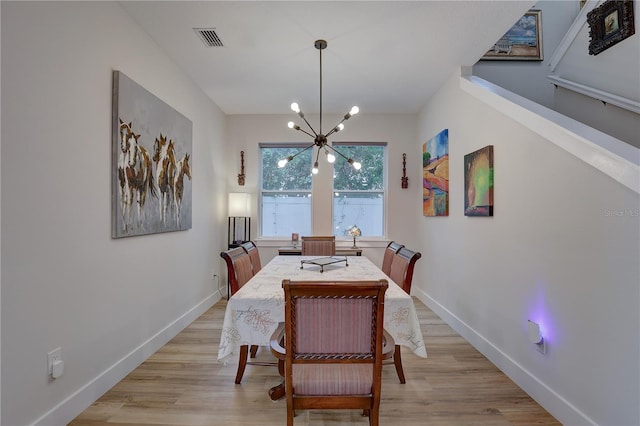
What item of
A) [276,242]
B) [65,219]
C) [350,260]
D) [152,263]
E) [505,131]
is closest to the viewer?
[65,219]

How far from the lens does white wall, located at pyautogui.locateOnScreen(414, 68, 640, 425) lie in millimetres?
1456

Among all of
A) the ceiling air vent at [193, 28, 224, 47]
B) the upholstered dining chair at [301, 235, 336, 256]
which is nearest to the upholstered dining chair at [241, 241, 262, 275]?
the upholstered dining chair at [301, 235, 336, 256]

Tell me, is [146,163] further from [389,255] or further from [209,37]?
[389,255]

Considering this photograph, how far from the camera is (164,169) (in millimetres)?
2783

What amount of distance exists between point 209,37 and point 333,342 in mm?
2617

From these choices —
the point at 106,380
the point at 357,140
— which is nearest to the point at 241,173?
the point at 357,140

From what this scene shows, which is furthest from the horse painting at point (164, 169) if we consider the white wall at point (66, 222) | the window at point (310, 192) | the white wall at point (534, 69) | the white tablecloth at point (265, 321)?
the white wall at point (534, 69)

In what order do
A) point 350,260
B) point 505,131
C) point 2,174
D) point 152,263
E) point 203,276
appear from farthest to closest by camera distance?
point 203,276 → point 350,260 → point 152,263 → point 505,131 → point 2,174

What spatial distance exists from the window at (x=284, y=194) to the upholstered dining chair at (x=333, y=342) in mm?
3501

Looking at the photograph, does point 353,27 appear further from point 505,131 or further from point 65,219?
point 65,219

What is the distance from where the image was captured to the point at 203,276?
382 cm

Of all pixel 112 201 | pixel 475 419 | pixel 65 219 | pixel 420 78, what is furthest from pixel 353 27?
pixel 475 419

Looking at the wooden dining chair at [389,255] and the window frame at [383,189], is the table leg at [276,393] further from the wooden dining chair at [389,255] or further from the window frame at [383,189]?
the window frame at [383,189]

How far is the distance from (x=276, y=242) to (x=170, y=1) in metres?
3.19
